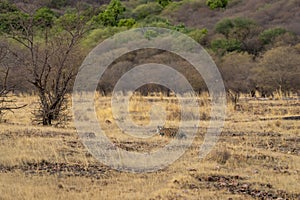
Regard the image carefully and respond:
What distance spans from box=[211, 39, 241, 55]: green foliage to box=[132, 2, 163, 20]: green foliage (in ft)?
68.2

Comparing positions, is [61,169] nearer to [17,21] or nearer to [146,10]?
[17,21]

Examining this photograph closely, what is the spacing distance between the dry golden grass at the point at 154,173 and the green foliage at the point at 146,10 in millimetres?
44446

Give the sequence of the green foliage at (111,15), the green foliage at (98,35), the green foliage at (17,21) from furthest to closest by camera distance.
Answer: the green foliage at (111,15), the green foliage at (98,35), the green foliage at (17,21)

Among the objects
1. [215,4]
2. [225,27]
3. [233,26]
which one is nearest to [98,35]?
[225,27]

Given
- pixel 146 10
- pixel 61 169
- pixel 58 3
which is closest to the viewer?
pixel 61 169

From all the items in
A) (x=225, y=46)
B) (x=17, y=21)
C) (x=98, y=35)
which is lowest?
(x=17, y=21)

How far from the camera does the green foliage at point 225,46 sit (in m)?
35.5

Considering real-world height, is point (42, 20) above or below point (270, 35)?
below

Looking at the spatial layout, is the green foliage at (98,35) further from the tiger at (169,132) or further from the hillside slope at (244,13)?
the tiger at (169,132)

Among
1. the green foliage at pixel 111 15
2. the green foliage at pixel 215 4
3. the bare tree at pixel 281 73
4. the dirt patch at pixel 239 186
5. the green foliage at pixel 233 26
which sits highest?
the green foliage at pixel 215 4

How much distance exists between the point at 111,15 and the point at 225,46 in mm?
19588

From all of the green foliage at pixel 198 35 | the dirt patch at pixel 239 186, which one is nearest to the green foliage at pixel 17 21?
the dirt patch at pixel 239 186

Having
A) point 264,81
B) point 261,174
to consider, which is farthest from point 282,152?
point 264,81

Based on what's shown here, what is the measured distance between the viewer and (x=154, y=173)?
27.0ft
